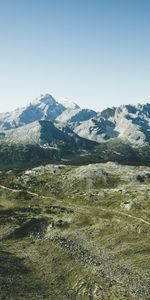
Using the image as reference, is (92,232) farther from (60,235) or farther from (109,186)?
(109,186)

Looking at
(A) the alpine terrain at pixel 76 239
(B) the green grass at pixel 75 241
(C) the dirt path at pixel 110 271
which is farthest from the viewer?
(B) the green grass at pixel 75 241

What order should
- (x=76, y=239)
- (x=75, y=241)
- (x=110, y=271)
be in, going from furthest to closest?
(x=76, y=239), (x=75, y=241), (x=110, y=271)

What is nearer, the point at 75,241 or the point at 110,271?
the point at 110,271

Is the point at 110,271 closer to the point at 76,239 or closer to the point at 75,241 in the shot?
the point at 75,241

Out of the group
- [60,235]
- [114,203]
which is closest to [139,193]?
[114,203]

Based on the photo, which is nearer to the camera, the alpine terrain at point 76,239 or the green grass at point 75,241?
the alpine terrain at point 76,239

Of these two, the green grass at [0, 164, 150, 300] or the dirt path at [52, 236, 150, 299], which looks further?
the green grass at [0, 164, 150, 300]

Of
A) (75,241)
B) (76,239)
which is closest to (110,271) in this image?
(75,241)

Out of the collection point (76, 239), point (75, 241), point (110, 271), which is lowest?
point (75, 241)

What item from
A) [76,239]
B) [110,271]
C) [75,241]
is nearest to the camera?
[110,271]

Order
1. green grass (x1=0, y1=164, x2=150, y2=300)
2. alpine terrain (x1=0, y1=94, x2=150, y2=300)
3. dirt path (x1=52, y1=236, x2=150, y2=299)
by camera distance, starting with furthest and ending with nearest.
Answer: green grass (x1=0, y1=164, x2=150, y2=300), alpine terrain (x1=0, y1=94, x2=150, y2=300), dirt path (x1=52, y1=236, x2=150, y2=299)

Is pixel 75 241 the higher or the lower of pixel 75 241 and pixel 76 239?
the lower
